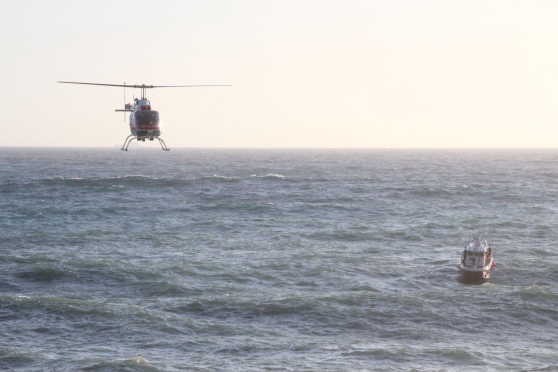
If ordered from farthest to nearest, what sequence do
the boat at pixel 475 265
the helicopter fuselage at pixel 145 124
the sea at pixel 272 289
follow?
the helicopter fuselage at pixel 145 124, the boat at pixel 475 265, the sea at pixel 272 289

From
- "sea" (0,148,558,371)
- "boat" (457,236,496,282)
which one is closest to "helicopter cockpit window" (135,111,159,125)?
"sea" (0,148,558,371)

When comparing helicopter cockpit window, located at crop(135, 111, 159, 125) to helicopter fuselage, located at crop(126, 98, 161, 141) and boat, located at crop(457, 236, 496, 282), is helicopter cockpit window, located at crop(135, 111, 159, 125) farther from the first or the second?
boat, located at crop(457, 236, 496, 282)

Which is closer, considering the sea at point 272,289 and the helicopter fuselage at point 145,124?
the sea at point 272,289

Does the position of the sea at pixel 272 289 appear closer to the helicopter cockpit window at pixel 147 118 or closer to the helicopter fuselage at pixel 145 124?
the helicopter fuselage at pixel 145 124

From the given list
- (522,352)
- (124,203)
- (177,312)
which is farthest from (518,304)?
(124,203)

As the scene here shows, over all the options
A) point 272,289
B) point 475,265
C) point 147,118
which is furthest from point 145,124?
point 475,265

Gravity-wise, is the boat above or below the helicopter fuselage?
below

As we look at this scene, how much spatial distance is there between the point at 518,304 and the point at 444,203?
204 ft

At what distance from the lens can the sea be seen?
39094 mm

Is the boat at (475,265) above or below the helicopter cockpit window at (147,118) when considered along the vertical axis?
below

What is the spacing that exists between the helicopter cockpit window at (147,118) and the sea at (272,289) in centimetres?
1145

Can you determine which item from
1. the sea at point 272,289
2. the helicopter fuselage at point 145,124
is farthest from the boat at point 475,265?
the helicopter fuselage at point 145,124

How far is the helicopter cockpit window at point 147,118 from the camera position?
190 feet

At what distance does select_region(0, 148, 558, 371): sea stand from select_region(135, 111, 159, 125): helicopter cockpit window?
1145cm
